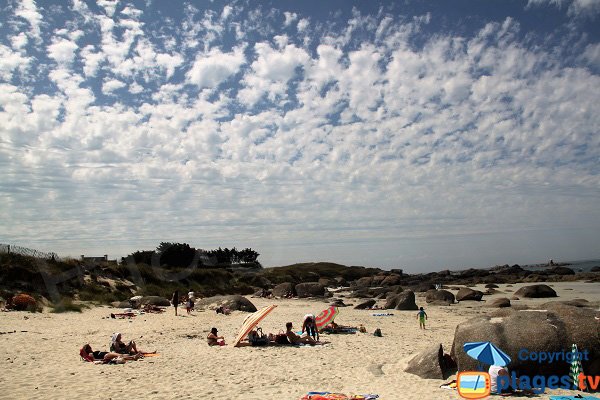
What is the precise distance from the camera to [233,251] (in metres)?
113

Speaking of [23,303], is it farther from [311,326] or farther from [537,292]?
[537,292]

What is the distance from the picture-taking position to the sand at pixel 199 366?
10.2 metres

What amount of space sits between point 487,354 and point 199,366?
8.03 meters

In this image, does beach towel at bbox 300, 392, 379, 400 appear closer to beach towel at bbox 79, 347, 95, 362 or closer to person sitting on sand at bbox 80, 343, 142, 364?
person sitting on sand at bbox 80, 343, 142, 364

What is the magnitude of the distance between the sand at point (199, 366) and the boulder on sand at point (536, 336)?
796mm

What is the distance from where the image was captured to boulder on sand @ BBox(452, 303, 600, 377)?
10.2 meters

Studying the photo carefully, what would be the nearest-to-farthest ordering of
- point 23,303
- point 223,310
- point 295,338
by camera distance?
point 295,338 < point 23,303 < point 223,310

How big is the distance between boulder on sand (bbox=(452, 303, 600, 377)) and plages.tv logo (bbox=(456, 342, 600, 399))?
0.30 ft

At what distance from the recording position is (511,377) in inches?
390

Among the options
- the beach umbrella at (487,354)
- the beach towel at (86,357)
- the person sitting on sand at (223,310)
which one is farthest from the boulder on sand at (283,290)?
the beach umbrella at (487,354)

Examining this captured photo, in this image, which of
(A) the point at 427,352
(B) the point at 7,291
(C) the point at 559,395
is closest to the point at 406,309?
(A) the point at 427,352

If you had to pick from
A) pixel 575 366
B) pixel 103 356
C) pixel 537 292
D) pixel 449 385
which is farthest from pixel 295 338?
pixel 537 292

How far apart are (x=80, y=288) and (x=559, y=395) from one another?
32256 millimetres

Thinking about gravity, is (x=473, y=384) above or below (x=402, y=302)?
above
